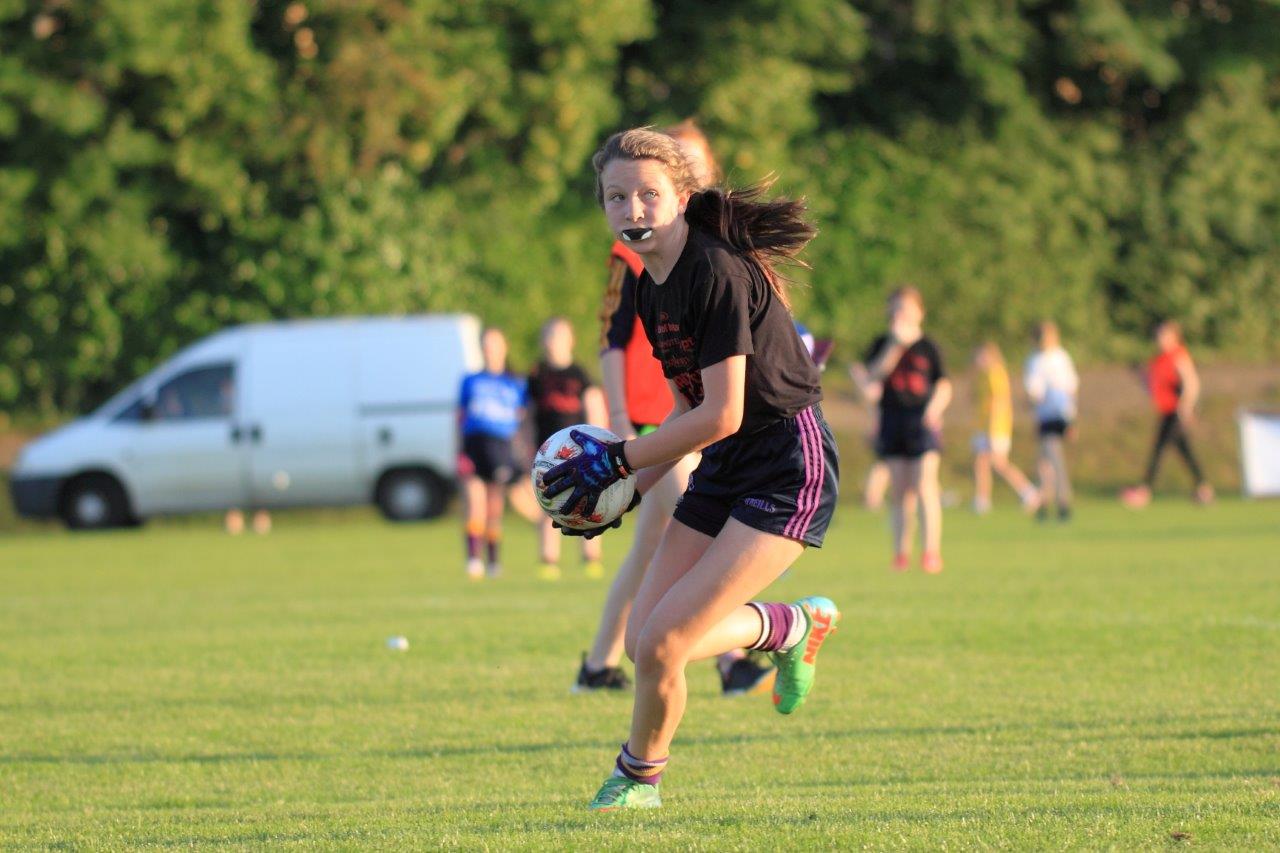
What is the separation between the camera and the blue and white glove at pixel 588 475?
5.48 metres

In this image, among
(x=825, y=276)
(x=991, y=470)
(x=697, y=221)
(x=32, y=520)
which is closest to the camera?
(x=697, y=221)

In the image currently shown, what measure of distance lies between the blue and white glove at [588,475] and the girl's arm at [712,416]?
13 cm

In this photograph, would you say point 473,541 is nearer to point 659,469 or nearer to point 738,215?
point 659,469

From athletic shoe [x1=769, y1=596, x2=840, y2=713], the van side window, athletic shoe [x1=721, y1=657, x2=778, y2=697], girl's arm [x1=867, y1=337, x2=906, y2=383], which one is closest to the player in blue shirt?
girl's arm [x1=867, y1=337, x2=906, y2=383]

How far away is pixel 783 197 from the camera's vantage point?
5762 mm

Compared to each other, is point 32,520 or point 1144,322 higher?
point 1144,322

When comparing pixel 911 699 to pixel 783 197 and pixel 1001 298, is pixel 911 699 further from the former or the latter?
pixel 1001 298

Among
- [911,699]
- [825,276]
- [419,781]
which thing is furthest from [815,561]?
[825,276]

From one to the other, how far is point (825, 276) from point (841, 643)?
24.2 m

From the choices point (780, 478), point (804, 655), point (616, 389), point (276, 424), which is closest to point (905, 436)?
point (616, 389)

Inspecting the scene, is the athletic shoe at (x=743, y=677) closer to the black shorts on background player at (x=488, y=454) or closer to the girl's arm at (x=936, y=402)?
the girl's arm at (x=936, y=402)

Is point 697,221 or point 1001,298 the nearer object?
point 697,221

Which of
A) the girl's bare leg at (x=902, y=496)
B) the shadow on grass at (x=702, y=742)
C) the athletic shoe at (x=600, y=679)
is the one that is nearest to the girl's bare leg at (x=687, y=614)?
the shadow on grass at (x=702, y=742)

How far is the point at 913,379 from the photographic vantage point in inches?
582
